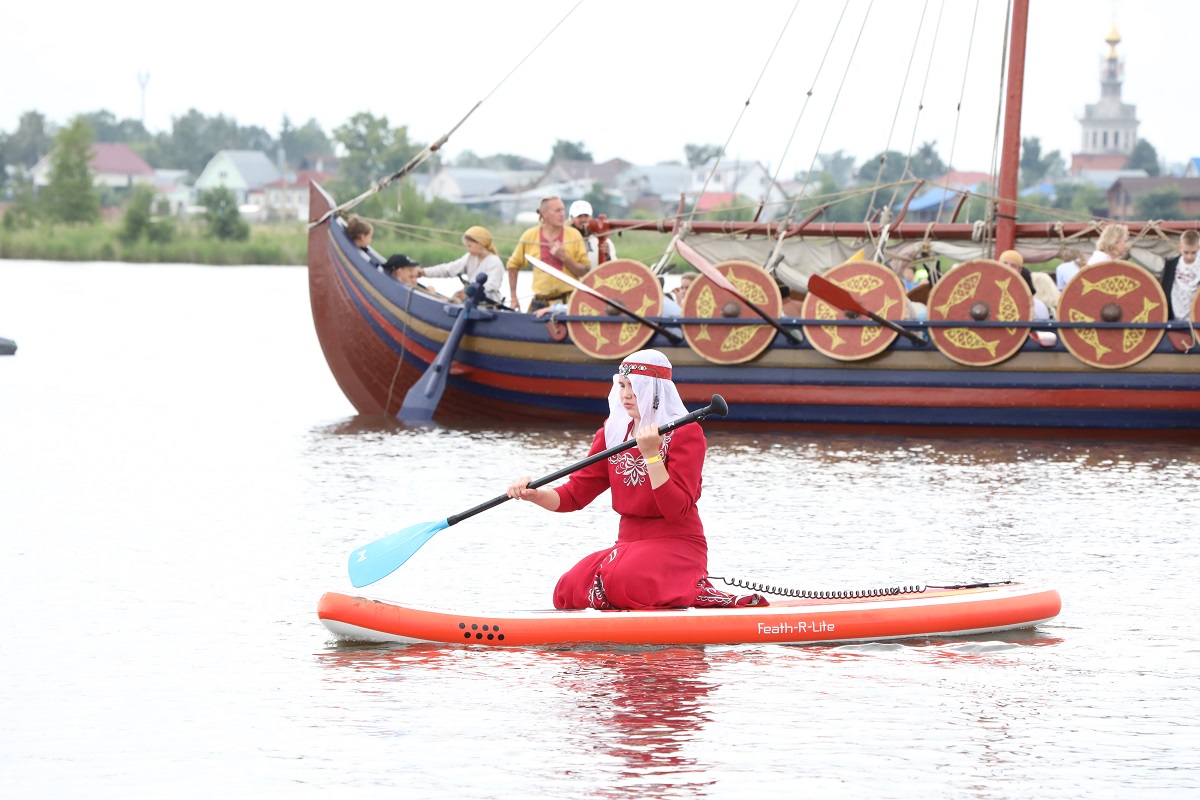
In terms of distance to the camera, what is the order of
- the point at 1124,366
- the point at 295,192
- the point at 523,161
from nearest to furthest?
the point at 1124,366
the point at 295,192
the point at 523,161

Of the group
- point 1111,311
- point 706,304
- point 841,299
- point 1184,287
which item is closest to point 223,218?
A: point 706,304

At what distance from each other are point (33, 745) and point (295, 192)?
4805 inches

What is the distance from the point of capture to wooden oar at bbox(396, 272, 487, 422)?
49.6 feet

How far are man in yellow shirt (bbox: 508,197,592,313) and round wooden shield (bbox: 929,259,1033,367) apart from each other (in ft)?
10.2

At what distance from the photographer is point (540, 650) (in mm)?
7074

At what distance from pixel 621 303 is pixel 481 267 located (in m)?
1.62

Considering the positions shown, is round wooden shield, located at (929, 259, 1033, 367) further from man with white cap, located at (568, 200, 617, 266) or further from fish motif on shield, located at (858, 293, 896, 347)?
man with white cap, located at (568, 200, 617, 266)

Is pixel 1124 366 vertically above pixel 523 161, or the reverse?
pixel 523 161

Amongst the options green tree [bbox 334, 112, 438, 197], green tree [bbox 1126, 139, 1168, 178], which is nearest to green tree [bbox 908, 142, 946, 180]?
green tree [bbox 1126, 139, 1168, 178]

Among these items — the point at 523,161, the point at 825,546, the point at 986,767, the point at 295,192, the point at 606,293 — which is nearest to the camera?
the point at 986,767

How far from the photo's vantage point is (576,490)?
7.06 m

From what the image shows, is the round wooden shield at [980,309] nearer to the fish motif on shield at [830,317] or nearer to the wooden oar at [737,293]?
the fish motif on shield at [830,317]

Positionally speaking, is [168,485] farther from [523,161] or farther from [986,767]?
[523,161]

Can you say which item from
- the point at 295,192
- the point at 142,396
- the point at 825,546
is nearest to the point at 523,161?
the point at 295,192
